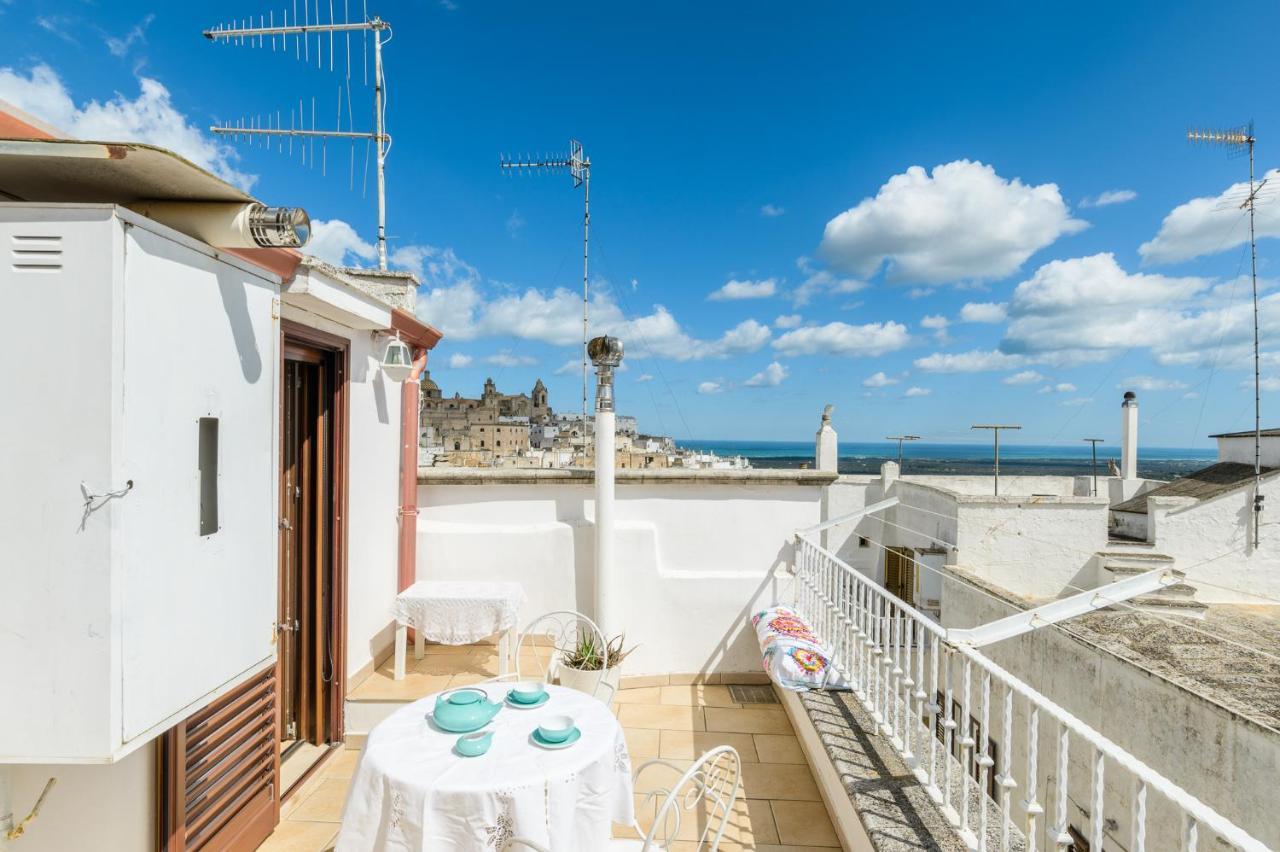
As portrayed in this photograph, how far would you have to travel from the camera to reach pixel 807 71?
44.0 feet

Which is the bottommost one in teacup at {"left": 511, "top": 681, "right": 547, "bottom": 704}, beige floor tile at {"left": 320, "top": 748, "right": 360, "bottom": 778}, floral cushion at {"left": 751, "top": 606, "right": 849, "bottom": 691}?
beige floor tile at {"left": 320, "top": 748, "right": 360, "bottom": 778}

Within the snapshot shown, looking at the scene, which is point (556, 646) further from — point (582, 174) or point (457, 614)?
point (582, 174)

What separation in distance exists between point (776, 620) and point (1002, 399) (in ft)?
153

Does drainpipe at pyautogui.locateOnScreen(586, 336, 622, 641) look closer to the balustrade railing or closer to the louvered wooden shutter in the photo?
the balustrade railing

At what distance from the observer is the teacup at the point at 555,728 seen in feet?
6.13

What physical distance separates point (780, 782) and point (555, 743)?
65.8 inches

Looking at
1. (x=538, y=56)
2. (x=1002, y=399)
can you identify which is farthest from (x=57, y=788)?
(x=1002, y=399)

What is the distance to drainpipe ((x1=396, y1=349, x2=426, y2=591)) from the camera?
391cm

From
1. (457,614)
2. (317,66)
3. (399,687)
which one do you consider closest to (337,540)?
(457,614)

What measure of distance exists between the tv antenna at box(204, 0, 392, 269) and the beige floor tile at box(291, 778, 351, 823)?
3.47 m

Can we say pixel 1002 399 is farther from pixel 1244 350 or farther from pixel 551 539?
pixel 551 539

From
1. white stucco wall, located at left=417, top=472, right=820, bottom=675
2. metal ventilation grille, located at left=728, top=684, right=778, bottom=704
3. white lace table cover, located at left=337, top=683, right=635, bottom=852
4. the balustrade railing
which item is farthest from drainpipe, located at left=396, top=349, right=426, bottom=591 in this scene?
the balustrade railing

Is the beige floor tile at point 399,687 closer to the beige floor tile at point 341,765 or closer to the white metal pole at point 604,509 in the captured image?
the beige floor tile at point 341,765

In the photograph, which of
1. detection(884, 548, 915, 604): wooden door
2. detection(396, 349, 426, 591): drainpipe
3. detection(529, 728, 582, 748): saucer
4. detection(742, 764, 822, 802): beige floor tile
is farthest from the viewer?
detection(884, 548, 915, 604): wooden door
